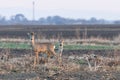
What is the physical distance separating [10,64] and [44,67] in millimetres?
1531

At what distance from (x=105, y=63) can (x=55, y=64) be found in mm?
→ 2345

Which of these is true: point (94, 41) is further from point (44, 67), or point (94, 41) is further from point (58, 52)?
point (44, 67)

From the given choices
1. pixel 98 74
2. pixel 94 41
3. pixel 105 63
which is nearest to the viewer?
pixel 98 74

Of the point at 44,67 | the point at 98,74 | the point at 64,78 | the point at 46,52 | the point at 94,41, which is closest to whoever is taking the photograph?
the point at 64,78

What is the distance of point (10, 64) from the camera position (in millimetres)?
19016

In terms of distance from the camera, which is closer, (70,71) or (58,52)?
(70,71)

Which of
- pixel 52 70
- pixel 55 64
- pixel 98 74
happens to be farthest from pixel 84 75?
pixel 55 64

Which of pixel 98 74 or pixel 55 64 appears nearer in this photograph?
pixel 98 74

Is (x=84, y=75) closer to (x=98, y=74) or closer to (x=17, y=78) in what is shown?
(x=98, y=74)

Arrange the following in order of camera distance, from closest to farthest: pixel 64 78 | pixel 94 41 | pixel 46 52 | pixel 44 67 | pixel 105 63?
pixel 64 78
pixel 44 67
pixel 105 63
pixel 46 52
pixel 94 41

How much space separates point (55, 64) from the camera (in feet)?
63.9

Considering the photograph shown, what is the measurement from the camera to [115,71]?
1798 centimetres

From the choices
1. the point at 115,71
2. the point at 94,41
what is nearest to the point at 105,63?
the point at 115,71

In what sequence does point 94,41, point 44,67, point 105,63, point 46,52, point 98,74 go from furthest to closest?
1. point 94,41
2. point 46,52
3. point 105,63
4. point 44,67
5. point 98,74
